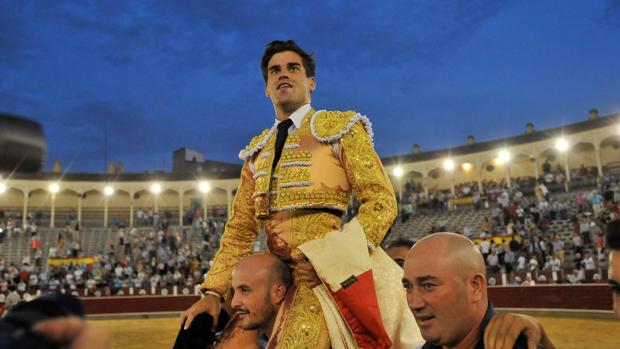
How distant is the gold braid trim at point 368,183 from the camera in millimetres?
2125

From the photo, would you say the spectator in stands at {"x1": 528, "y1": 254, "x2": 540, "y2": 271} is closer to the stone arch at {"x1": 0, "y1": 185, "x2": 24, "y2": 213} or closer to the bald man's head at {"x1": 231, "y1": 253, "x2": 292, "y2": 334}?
the bald man's head at {"x1": 231, "y1": 253, "x2": 292, "y2": 334}

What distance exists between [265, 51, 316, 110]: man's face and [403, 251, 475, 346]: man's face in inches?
49.1

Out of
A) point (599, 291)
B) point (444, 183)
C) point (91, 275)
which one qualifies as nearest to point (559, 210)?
point (599, 291)

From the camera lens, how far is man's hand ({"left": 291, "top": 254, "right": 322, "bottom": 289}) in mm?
2062

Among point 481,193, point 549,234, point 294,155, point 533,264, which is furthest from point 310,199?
point 481,193

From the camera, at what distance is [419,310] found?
1563 millimetres

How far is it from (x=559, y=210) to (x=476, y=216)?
4642 millimetres

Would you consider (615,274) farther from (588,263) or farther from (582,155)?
(582,155)

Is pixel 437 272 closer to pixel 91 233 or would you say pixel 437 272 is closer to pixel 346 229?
pixel 346 229

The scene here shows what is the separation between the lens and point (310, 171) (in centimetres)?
231

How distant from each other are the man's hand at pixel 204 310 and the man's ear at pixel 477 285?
124 centimetres

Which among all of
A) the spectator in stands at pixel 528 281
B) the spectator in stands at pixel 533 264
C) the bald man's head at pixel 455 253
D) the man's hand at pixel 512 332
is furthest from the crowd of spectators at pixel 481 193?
the man's hand at pixel 512 332

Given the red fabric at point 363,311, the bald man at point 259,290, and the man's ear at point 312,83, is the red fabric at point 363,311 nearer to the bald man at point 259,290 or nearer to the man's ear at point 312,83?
the bald man at point 259,290

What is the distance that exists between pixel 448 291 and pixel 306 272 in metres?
0.69
